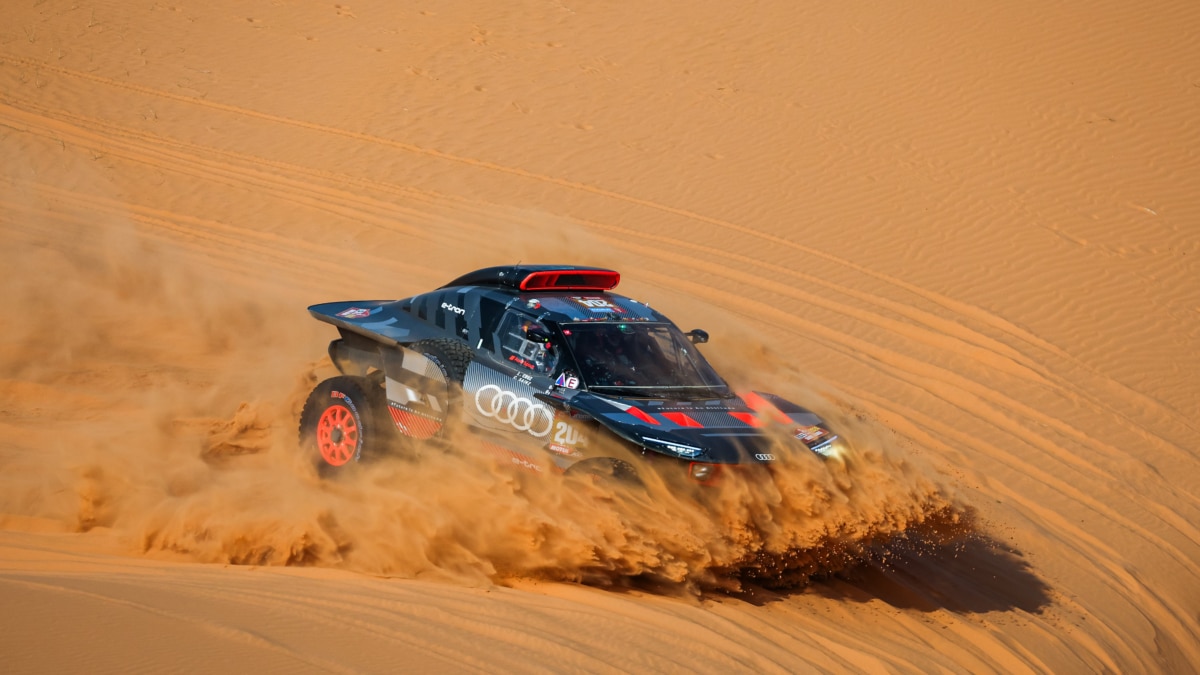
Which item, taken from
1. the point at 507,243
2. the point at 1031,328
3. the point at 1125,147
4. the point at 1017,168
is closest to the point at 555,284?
the point at 507,243

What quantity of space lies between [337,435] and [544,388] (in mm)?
1889

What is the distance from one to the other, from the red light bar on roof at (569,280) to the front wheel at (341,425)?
1.43 m

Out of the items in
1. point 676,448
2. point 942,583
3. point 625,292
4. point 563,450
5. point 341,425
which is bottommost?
point 942,583

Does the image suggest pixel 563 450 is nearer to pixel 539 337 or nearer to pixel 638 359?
pixel 539 337

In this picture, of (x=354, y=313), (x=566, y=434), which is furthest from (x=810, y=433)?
(x=354, y=313)

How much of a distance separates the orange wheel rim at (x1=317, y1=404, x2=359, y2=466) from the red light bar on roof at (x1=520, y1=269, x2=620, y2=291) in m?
1.64

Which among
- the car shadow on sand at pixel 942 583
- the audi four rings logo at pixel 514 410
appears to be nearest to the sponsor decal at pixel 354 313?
the audi four rings logo at pixel 514 410

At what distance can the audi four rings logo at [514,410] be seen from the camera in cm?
749

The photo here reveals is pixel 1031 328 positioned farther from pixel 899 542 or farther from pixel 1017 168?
pixel 899 542

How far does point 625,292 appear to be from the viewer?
1422 centimetres

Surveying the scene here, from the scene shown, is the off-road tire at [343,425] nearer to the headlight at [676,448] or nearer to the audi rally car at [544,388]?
the audi rally car at [544,388]

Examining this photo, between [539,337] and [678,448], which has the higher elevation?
[539,337]

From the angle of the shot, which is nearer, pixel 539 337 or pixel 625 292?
pixel 539 337

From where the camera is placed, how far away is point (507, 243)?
14.9 metres
